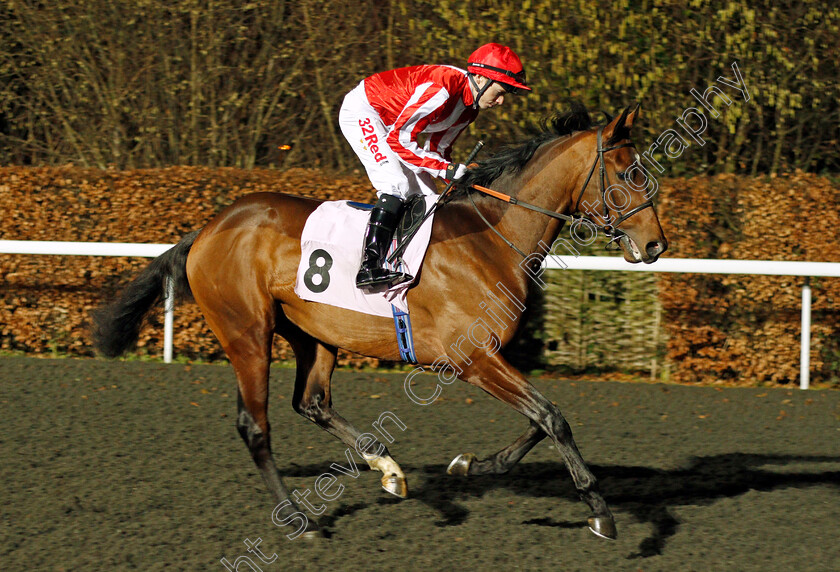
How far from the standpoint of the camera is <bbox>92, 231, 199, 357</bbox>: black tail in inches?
175

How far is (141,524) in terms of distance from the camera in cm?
366

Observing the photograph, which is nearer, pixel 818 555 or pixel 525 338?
pixel 818 555

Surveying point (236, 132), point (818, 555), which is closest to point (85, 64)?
point (236, 132)

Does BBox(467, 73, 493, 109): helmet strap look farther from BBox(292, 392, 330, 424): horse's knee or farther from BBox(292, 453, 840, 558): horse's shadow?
BBox(292, 453, 840, 558): horse's shadow

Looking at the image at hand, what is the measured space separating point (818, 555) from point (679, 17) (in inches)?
209

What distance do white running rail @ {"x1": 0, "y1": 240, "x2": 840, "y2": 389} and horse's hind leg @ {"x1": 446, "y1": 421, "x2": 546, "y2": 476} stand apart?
254cm

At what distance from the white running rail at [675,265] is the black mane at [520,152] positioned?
7.47 ft

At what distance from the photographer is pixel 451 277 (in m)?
3.84

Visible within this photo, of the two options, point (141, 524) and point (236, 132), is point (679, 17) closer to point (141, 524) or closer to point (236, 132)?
point (236, 132)

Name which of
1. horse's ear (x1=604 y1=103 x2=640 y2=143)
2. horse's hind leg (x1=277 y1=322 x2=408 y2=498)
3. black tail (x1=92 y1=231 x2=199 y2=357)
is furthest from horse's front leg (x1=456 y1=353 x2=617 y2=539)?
black tail (x1=92 y1=231 x2=199 y2=357)

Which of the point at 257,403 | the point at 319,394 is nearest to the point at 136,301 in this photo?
the point at 257,403

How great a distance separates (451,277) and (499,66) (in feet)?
3.05

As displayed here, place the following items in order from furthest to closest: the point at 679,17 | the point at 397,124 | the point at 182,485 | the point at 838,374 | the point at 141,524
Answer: the point at 679,17 < the point at 838,374 < the point at 182,485 < the point at 397,124 < the point at 141,524

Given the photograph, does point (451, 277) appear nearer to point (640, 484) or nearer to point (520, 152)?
point (520, 152)
